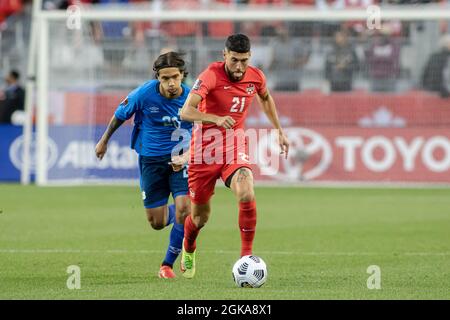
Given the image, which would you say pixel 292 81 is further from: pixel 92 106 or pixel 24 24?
pixel 24 24

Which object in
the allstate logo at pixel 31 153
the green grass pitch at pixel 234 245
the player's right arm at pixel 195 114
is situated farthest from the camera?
the allstate logo at pixel 31 153

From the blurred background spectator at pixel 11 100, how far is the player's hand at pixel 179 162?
1508cm

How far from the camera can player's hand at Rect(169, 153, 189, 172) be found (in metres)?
10.8

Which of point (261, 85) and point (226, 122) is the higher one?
point (261, 85)

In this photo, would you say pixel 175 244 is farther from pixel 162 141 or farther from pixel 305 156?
pixel 305 156

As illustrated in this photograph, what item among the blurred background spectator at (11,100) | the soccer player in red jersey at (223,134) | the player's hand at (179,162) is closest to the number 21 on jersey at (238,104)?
the soccer player in red jersey at (223,134)

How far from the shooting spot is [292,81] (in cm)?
2383

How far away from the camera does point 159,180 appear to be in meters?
11.4

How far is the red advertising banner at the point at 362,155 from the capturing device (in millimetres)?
23094

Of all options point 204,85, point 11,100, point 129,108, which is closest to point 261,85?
point 204,85

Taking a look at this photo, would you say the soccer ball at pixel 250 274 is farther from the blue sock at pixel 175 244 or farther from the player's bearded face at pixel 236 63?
the player's bearded face at pixel 236 63

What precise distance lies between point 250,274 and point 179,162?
183cm

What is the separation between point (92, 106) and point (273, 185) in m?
4.22
